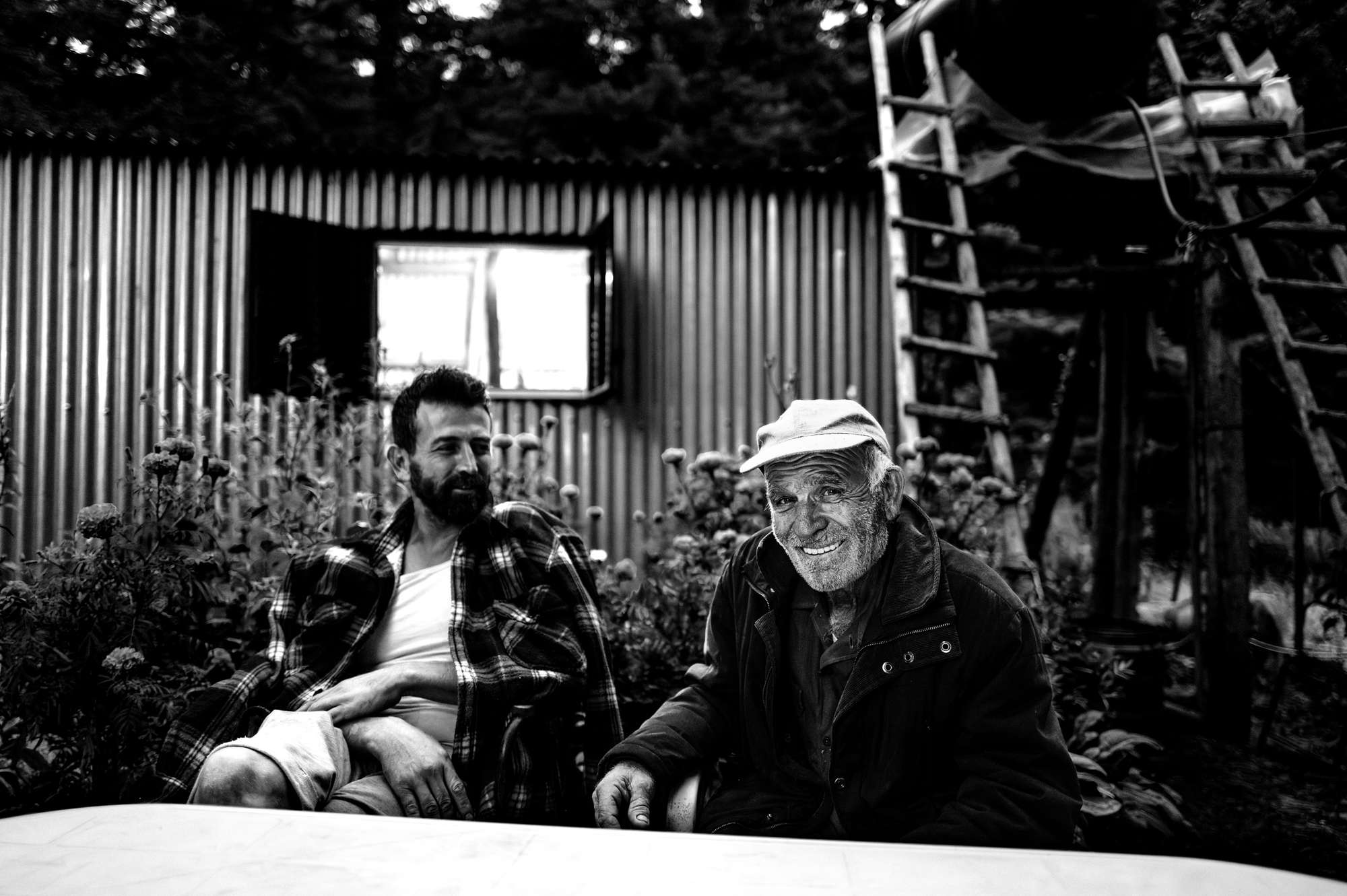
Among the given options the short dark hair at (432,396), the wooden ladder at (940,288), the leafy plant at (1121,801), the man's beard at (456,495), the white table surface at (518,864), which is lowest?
the leafy plant at (1121,801)

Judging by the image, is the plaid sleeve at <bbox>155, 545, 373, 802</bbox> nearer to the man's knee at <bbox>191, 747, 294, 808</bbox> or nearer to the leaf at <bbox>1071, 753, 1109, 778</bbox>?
the man's knee at <bbox>191, 747, 294, 808</bbox>

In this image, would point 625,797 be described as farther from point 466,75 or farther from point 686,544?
point 466,75

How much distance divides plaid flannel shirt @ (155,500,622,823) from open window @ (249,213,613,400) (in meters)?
3.89

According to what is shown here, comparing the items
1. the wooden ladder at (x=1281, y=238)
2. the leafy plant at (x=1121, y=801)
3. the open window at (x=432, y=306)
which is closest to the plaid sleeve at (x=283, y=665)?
the leafy plant at (x=1121, y=801)

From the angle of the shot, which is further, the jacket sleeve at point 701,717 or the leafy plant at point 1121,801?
the leafy plant at point 1121,801

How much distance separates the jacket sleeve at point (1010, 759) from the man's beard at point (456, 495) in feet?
4.98

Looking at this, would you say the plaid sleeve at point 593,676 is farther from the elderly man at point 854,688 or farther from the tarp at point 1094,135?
the tarp at point 1094,135

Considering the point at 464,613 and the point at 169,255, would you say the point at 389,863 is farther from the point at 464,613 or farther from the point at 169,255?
the point at 169,255

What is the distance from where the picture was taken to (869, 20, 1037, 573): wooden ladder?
5.16m

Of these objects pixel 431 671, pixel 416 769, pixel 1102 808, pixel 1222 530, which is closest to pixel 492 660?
pixel 431 671

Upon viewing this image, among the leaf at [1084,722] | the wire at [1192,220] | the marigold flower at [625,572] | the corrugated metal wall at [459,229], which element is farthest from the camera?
the corrugated metal wall at [459,229]

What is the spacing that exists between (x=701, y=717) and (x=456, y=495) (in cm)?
103

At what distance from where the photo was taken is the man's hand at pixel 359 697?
2547 millimetres

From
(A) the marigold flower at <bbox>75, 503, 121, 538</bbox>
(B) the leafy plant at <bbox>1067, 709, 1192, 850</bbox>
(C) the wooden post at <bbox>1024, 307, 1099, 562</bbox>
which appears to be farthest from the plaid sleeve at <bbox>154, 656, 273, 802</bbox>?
(C) the wooden post at <bbox>1024, 307, 1099, 562</bbox>
